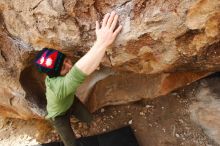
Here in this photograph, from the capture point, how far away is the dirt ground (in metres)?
3.40

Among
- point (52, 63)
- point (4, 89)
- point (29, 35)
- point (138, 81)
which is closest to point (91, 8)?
point (52, 63)

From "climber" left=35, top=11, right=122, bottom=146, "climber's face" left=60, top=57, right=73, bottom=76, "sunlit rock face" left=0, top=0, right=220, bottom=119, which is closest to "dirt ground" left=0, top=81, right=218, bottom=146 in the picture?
"sunlit rock face" left=0, top=0, right=220, bottom=119

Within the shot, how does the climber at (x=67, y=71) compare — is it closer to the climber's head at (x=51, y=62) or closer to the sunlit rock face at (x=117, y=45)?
the climber's head at (x=51, y=62)

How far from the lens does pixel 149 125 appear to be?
357cm

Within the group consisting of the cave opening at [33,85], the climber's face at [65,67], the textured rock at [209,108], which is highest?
the climber's face at [65,67]

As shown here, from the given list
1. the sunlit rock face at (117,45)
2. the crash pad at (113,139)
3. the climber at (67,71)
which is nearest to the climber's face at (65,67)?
the climber at (67,71)

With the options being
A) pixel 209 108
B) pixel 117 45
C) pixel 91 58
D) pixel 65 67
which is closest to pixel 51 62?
pixel 65 67

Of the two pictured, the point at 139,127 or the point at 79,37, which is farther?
the point at 139,127

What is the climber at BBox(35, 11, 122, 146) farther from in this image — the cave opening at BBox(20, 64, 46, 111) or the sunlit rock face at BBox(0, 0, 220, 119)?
the cave opening at BBox(20, 64, 46, 111)

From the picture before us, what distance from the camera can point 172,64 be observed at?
284 centimetres

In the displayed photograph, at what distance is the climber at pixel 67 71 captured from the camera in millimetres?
2537

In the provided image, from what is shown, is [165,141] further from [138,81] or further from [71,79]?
[71,79]

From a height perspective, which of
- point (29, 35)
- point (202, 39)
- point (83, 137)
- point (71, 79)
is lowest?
point (83, 137)

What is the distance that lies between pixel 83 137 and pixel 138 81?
2.87 feet
